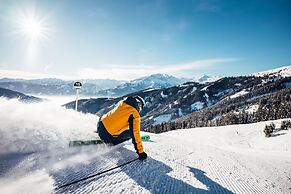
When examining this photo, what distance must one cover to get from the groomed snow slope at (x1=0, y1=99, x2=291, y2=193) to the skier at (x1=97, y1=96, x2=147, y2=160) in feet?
2.24

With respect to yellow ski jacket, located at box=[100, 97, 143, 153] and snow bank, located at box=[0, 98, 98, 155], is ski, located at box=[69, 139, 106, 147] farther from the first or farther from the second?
yellow ski jacket, located at box=[100, 97, 143, 153]

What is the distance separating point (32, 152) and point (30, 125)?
3.53 ft

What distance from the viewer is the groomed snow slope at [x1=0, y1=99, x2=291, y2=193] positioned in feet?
18.2

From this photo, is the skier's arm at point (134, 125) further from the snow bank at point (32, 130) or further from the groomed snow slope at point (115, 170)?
the snow bank at point (32, 130)

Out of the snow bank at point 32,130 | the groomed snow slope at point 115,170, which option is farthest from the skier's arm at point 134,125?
the snow bank at point 32,130

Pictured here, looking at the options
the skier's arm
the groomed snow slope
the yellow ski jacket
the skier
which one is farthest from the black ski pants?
the groomed snow slope

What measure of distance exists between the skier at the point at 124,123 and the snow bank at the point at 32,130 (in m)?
1.57

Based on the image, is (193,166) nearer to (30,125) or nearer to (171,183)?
(171,183)

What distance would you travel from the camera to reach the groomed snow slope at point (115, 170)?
5555mm

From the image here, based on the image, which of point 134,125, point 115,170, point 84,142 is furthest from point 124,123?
point 84,142

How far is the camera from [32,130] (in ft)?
24.9

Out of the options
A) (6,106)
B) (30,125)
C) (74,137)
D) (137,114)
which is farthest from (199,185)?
(6,106)

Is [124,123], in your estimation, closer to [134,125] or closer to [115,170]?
[134,125]

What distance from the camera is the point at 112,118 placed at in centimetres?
724
